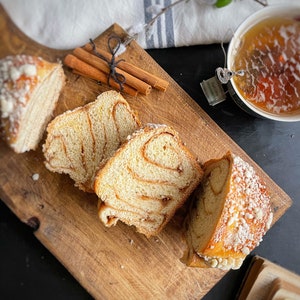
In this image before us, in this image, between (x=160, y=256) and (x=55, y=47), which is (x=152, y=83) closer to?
(x=55, y=47)

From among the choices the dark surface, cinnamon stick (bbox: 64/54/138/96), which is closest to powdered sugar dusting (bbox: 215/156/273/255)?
the dark surface

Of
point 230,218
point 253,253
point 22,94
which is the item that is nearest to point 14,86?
point 22,94

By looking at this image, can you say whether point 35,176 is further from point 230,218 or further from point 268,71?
point 268,71

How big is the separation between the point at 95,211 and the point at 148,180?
34 centimetres

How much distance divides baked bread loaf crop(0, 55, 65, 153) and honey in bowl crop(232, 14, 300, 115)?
3.12ft

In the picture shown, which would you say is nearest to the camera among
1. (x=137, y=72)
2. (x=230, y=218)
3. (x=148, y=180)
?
(x=230, y=218)

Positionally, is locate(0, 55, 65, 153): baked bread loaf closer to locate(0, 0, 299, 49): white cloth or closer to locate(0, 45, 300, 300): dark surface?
locate(0, 0, 299, 49): white cloth

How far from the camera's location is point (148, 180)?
243cm

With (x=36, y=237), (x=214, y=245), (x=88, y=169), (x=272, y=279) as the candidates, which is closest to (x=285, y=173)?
(x=272, y=279)

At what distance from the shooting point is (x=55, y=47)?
8.64 feet

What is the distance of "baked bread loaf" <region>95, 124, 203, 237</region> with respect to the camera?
236 centimetres

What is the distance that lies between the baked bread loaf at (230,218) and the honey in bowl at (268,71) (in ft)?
1.24

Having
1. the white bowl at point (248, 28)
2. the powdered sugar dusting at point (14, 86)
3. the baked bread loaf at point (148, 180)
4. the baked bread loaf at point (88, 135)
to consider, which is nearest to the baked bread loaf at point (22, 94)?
the powdered sugar dusting at point (14, 86)

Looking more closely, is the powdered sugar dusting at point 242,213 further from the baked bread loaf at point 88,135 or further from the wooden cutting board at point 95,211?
the baked bread loaf at point 88,135
